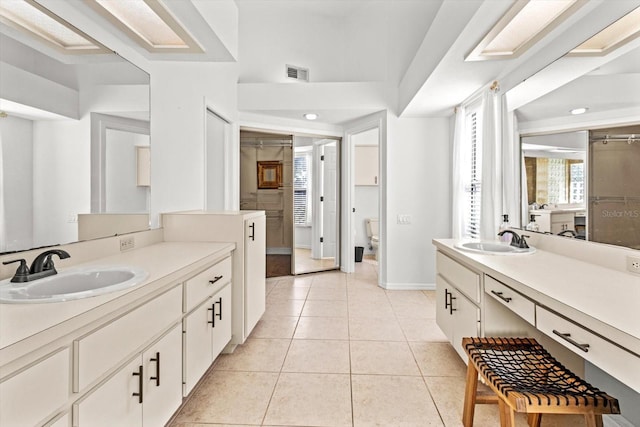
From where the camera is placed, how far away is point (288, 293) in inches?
167

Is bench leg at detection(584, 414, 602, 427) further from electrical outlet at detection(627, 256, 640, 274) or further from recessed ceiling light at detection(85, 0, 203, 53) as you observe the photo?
recessed ceiling light at detection(85, 0, 203, 53)

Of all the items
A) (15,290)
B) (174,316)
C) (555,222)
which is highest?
(555,222)

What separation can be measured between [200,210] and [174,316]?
5.01 ft

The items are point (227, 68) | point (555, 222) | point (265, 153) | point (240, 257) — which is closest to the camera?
point (555, 222)

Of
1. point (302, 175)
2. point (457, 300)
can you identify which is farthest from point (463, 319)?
point (302, 175)

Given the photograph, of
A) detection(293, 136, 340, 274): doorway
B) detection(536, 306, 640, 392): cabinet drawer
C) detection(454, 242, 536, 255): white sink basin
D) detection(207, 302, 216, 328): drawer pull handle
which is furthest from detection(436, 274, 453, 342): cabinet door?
detection(293, 136, 340, 274): doorway

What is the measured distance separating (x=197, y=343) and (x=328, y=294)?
2466mm

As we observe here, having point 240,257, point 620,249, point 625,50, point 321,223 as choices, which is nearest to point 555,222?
point 620,249

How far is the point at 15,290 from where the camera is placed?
3.79ft

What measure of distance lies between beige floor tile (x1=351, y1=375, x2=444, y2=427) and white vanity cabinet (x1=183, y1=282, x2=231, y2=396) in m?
0.90

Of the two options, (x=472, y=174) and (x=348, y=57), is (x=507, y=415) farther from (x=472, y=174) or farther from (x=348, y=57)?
(x=348, y=57)

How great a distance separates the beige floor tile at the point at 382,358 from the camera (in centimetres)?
232

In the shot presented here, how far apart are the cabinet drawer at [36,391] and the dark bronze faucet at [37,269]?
1.81 feet

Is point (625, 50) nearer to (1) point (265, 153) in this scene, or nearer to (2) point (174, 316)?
(2) point (174, 316)
